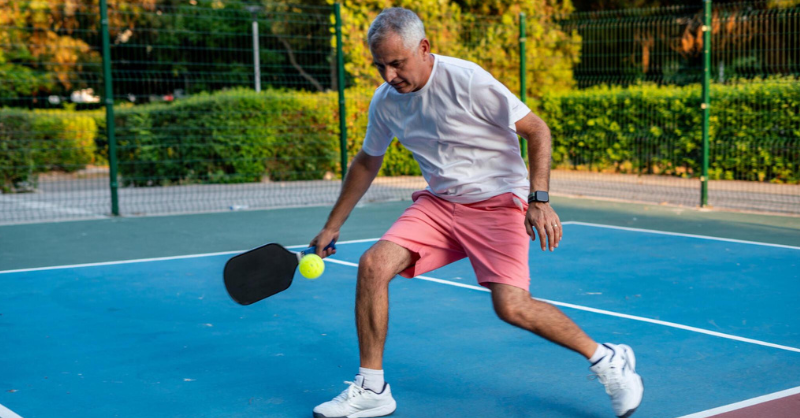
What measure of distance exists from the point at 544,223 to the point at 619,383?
2.35 ft

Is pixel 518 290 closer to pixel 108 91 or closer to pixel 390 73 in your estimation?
pixel 390 73

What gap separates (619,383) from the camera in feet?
11.7

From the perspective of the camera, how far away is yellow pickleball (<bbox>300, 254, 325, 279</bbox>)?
3.95m

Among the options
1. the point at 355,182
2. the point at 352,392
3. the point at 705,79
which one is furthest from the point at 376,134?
the point at 705,79

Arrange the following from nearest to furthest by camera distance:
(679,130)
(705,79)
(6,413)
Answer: (6,413) < (705,79) < (679,130)

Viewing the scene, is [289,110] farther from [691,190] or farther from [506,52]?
[691,190]

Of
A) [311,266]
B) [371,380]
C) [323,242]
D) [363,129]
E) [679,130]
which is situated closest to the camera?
[371,380]

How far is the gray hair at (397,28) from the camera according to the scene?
3639 mm

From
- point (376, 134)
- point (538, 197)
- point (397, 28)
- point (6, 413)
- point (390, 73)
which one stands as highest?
point (397, 28)

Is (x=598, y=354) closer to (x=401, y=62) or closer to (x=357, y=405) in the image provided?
(x=357, y=405)

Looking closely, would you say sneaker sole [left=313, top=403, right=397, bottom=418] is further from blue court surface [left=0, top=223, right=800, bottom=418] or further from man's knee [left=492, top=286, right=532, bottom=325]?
man's knee [left=492, top=286, right=532, bottom=325]

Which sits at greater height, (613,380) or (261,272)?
(261,272)

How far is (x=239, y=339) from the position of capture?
5098 millimetres

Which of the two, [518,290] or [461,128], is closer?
[518,290]
